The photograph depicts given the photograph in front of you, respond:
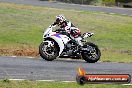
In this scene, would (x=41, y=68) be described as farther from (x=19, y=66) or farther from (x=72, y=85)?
(x=72, y=85)

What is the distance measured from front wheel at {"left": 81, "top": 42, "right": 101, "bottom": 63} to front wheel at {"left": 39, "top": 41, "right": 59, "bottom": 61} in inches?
42.5

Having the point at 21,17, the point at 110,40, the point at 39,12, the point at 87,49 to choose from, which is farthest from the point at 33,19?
the point at 87,49

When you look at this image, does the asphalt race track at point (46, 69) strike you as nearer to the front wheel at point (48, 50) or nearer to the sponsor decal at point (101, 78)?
the front wheel at point (48, 50)

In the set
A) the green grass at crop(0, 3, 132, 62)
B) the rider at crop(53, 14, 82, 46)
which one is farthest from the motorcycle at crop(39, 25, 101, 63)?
the green grass at crop(0, 3, 132, 62)

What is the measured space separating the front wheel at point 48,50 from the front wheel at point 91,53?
3.54 feet

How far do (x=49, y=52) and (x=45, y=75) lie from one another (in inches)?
154

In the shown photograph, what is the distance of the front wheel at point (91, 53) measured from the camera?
626 inches

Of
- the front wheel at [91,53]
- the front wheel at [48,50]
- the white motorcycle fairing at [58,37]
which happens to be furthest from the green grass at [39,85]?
the front wheel at [91,53]

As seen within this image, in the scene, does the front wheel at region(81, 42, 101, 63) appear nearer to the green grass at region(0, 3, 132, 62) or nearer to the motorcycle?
the motorcycle

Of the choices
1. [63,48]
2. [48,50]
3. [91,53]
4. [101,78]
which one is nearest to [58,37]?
[63,48]

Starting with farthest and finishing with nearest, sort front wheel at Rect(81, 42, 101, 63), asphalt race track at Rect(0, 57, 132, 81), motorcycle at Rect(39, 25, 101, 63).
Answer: front wheel at Rect(81, 42, 101, 63) < motorcycle at Rect(39, 25, 101, 63) < asphalt race track at Rect(0, 57, 132, 81)

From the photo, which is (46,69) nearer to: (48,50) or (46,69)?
(46,69)

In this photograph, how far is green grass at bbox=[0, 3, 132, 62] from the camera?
22.7 metres

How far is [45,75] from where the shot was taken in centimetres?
1165
